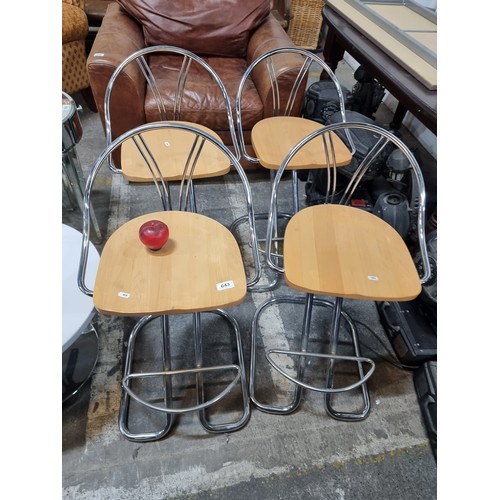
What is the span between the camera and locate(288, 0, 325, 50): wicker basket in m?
3.28

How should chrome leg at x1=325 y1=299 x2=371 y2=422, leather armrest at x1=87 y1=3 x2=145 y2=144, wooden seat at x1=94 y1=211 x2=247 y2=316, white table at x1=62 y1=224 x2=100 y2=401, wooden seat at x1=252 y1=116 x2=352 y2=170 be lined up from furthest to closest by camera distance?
1. leather armrest at x1=87 y1=3 x2=145 y2=144
2. wooden seat at x1=252 y1=116 x2=352 y2=170
3. chrome leg at x1=325 y1=299 x2=371 y2=422
4. white table at x1=62 y1=224 x2=100 y2=401
5. wooden seat at x1=94 y1=211 x2=247 y2=316

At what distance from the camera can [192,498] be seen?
1.01m

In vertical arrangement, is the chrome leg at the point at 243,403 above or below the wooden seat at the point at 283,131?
below

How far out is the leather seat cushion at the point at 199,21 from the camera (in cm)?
196

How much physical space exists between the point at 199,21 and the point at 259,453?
84.1 inches

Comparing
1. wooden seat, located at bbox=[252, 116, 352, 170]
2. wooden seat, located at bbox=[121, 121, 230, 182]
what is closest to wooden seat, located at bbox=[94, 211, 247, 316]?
wooden seat, located at bbox=[121, 121, 230, 182]

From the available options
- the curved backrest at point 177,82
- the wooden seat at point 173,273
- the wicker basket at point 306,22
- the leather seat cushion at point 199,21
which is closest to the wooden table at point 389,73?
the leather seat cushion at point 199,21

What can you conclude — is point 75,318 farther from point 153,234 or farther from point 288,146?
point 288,146

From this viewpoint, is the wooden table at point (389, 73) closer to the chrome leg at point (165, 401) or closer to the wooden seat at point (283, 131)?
the wooden seat at point (283, 131)

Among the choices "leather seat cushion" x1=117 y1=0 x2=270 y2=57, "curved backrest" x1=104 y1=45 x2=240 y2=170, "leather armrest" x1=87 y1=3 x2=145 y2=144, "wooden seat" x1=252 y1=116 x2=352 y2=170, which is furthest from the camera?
"leather seat cushion" x1=117 y1=0 x2=270 y2=57

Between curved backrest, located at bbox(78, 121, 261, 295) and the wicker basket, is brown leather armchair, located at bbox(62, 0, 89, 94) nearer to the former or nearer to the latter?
curved backrest, located at bbox(78, 121, 261, 295)

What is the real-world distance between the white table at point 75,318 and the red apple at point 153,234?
233 mm

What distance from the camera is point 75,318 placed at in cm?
92

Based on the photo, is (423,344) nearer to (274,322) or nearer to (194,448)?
(274,322)
